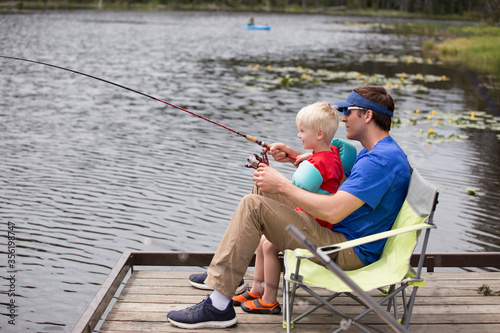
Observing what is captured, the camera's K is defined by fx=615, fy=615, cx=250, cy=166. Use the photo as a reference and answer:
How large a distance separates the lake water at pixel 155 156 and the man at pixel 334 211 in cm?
149

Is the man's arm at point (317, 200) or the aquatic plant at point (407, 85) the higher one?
the man's arm at point (317, 200)

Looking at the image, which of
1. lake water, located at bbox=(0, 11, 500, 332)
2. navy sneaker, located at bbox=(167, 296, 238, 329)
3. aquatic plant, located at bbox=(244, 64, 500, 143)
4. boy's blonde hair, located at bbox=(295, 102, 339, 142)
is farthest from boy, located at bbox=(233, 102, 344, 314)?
aquatic plant, located at bbox=(244, 64, 500, 143)

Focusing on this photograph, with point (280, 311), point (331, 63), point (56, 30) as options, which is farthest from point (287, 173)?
point (56, 30)

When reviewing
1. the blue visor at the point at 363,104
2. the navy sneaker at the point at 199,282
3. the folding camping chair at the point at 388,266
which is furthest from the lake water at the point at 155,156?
the blue visor at the point at 363,104

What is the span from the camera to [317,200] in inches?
119

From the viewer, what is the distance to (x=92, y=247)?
5.39m

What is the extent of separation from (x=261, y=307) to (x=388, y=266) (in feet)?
2.42

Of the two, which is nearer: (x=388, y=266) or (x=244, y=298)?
(x=388, y=266)

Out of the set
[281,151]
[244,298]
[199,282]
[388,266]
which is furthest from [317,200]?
[199,282]

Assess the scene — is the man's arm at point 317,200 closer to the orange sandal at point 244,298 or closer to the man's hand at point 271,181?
the man's hand at point 271,181

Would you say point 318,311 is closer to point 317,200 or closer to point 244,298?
point 244,298

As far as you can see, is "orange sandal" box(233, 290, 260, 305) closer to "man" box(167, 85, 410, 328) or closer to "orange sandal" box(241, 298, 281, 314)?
"orange sandal" box(241, 298, 281, 314)

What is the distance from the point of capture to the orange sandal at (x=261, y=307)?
11.0 feet

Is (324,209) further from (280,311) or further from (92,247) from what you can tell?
(92,247)
